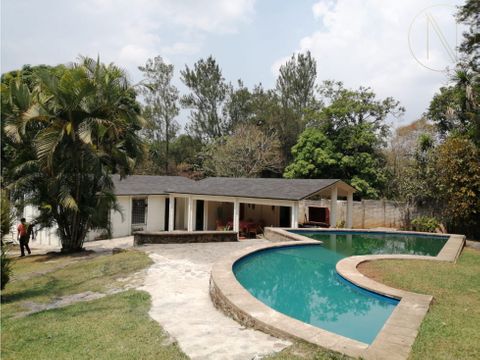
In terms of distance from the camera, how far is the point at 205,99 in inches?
1698

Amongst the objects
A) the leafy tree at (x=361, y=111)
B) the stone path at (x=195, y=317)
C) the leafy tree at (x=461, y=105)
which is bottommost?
the stone path at (x=195, y=317)

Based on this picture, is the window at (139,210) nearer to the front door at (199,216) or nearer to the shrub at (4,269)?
the front door at (199,216)

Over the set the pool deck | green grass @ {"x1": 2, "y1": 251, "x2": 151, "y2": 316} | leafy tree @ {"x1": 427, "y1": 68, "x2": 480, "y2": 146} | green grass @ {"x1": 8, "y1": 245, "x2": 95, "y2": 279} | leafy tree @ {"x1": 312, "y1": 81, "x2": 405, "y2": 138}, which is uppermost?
leafy tree @ {"x1": 312, "y1": 81, "x2": 405, "y2": 138}

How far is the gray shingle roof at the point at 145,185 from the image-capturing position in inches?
920

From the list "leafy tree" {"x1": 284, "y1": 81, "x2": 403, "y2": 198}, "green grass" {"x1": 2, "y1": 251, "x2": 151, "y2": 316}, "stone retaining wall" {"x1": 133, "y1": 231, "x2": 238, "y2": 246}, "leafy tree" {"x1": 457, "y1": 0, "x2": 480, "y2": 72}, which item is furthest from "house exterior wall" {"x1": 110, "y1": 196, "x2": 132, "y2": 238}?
"leafy tree" {"x1": 457, "y1": 0, "x2": 480, "y2": 72}

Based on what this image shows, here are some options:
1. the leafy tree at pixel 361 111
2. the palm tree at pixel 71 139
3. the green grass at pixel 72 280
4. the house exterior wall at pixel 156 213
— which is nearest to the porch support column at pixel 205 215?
the house exterior wall at pixel 156 213

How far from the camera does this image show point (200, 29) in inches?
656

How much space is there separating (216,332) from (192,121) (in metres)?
38.8

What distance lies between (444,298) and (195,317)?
5.13 m

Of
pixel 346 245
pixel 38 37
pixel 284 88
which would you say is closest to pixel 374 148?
pixel 284 88

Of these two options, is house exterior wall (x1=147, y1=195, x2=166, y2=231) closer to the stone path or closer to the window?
the window

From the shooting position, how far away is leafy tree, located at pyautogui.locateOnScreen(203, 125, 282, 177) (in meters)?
35.2

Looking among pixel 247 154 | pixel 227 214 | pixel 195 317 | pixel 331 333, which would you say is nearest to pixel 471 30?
pixel 227 214

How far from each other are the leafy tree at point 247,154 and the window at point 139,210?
12.7m
